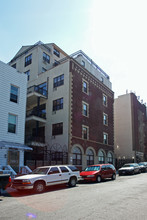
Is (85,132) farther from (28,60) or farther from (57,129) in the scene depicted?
(28,60)

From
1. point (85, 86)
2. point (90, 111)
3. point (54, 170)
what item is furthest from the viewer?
point (85, 86)

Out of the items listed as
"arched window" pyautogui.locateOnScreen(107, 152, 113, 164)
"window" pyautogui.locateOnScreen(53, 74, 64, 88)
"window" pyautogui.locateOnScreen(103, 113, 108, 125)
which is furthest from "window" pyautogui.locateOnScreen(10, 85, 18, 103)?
"arched window" pyautogui.locateOnScreen(107, 152, 113, 164)

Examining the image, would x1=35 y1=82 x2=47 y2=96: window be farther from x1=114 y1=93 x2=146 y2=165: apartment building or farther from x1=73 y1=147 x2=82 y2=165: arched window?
x1=114 y1=93 x2=146 y2=165: apartment building

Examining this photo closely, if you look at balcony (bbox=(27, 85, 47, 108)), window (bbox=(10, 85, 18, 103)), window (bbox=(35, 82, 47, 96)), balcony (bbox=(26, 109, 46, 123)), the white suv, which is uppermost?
window (bbox=(35, 82, 47, 96))

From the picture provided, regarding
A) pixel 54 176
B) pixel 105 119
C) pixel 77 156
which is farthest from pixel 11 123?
pixel 105 119

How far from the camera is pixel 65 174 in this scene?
45.1 feet

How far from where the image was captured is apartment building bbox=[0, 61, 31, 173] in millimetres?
18328

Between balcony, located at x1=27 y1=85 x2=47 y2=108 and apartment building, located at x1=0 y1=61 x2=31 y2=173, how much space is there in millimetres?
6084

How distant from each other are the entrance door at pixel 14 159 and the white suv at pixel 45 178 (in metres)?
5.87

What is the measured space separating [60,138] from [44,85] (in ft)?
29.3

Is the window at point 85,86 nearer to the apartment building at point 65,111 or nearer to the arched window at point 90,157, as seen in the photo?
Result: the apartment building at point 65,111

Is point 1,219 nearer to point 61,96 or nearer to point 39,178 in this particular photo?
point 39,178

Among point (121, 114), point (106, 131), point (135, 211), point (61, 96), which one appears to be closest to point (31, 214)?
point (135, 211)

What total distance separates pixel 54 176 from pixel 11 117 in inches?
343
